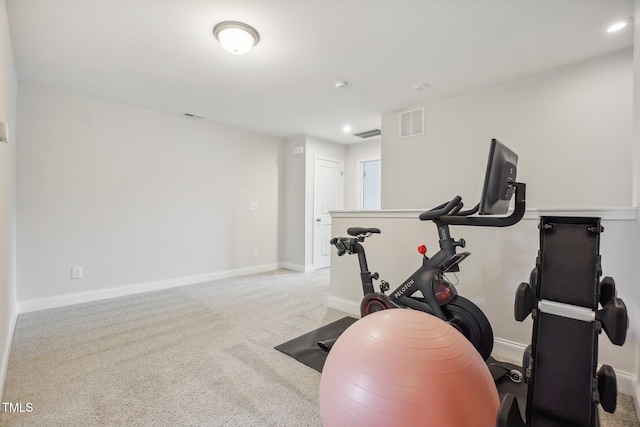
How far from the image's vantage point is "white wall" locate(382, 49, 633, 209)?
2562 millimetres

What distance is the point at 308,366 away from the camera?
1.97 m

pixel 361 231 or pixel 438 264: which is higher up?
pixel 361 231

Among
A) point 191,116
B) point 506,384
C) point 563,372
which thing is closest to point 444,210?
point 563,372

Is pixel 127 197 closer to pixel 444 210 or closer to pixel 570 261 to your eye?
pixel 444 210

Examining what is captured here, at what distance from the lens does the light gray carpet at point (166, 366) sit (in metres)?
1.51

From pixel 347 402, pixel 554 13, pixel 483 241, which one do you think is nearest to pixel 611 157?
pixel 554 13

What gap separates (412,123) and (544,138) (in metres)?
1.46

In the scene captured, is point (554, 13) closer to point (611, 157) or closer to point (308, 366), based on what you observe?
Answer: point (611, 157)

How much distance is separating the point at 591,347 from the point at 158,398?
6.72 feet

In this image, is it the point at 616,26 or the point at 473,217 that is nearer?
the point at 473,217

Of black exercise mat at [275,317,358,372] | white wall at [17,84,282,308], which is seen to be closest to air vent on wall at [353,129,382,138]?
white wall at [17,84,282,308]

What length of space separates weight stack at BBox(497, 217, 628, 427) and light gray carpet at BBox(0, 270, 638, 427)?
0.74 m

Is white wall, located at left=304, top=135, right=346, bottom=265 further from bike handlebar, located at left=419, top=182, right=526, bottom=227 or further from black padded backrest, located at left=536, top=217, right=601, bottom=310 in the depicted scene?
black padded backrest, located at left=536, top=217, right=601, bottom=310

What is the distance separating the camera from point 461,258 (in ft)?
5.97
